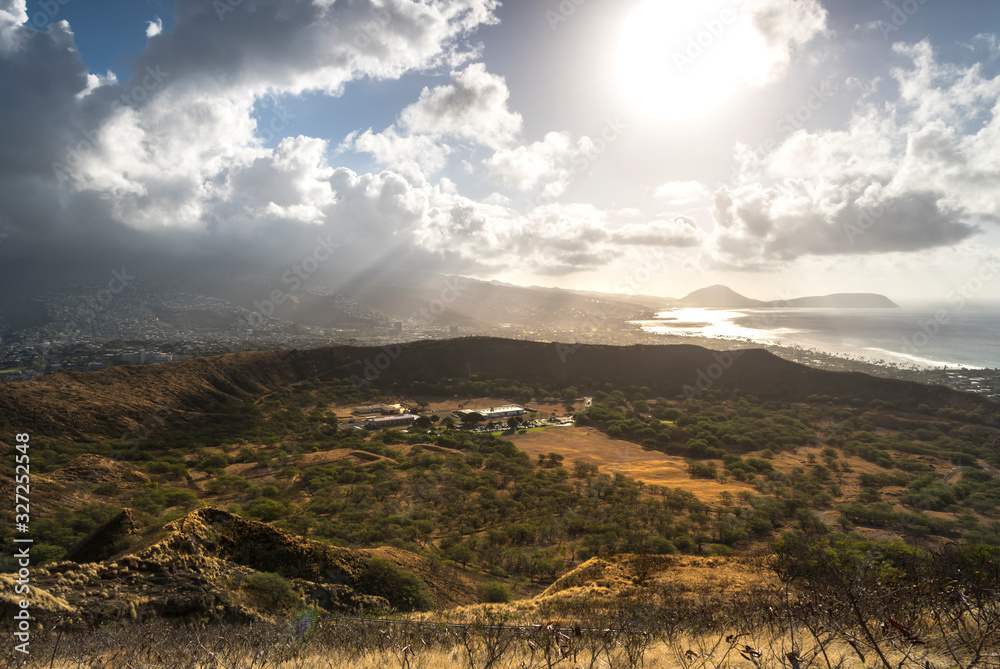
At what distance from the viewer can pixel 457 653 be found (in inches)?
237

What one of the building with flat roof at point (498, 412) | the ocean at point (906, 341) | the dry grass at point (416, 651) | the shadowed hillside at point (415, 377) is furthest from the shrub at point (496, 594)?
the ocean at point (906, 341)

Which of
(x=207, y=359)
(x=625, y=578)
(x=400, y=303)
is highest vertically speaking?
(x=400, y=303)

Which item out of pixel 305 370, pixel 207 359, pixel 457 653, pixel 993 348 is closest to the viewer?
pixel 457 653

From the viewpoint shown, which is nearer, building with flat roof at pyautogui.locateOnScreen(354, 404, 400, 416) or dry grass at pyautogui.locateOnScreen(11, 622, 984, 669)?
dry grass at pyautogui.locateOnScreen(11, 622, 984, 669)

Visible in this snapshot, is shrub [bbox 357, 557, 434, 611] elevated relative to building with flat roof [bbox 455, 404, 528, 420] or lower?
elevated

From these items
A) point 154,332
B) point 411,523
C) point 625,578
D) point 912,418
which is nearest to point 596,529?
point 625,578

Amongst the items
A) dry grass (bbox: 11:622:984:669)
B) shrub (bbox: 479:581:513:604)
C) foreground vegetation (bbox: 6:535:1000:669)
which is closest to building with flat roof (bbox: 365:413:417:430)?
shrub (bbox: 479:581:513:604)

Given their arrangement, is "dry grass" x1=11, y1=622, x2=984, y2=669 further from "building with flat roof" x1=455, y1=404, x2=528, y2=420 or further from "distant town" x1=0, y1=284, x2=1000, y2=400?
"distant town" x1=0, y1=284, x2=1000, y2=400

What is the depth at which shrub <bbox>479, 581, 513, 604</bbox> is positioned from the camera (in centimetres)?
1148

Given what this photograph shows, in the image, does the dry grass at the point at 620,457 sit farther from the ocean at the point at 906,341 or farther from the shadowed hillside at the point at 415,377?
the ocean at the point at 906,341

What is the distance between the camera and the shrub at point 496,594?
11484 mm

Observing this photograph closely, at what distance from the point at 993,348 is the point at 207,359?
165362 millimetres

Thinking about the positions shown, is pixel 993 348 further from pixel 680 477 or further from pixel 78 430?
pixel 78 430

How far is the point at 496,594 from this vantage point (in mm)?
11602
